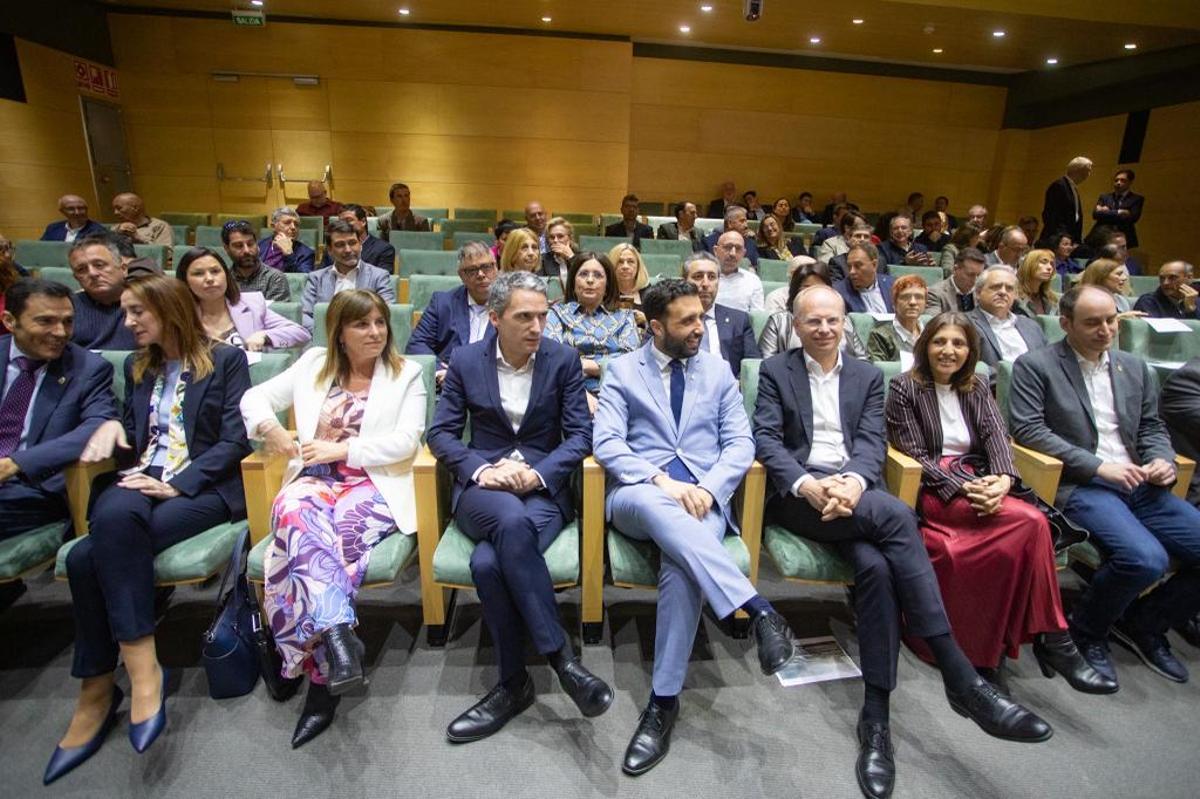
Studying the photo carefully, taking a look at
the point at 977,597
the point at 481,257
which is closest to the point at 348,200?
the point at 481,257

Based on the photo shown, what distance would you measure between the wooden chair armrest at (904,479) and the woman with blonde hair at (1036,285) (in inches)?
88.5

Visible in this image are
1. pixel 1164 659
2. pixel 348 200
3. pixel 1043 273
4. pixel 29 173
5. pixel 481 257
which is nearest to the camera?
pixel 1164 659

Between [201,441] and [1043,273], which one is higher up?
[1043,273]

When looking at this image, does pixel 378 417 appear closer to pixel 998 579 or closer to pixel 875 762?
pixel 875 762

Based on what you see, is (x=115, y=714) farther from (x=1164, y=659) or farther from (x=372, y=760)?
(x=1164, y=659)

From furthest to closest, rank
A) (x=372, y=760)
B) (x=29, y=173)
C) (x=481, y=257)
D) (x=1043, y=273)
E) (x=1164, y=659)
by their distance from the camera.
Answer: (x=29, y=173)
(x=1043, y=273)
(x=481, y=257)
(x=1164, y=659)
(x=372, y=760)

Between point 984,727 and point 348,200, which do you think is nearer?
point 984,727

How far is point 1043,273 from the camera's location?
11.6 feet

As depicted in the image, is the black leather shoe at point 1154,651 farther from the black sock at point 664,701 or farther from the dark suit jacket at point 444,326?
the dark suit jacket at point 444,326

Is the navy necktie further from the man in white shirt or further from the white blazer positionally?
the man in white shirt

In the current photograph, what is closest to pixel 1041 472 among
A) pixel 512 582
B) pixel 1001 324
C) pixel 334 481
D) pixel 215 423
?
pixel 1001 324

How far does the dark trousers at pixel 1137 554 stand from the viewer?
1.85m

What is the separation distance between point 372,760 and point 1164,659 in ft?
8.03

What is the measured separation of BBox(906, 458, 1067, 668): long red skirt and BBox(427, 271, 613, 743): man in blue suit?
1.09 m
